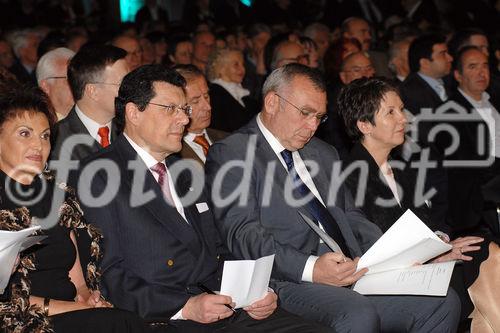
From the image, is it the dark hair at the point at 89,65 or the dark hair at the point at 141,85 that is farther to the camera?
the dark hair at the point at 89,65

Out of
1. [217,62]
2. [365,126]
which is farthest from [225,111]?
[365,126]

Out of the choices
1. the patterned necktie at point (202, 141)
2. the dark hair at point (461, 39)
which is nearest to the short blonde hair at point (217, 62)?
the patterned necktie at point (202, 141)

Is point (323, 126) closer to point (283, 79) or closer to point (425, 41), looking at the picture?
point (425, 41)

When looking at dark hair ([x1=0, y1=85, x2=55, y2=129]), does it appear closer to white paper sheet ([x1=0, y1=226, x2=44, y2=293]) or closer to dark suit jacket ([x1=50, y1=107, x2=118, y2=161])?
white paper sheet ([x1=0, y1=226, x2=44, y2=293])

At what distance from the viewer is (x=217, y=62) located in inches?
284

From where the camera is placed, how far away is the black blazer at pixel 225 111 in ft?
22.1

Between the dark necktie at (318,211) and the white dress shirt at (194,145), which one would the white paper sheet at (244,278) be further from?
the white dress shirt at (194,145)

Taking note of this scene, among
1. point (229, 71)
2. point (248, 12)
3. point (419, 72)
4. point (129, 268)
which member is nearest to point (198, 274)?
point (129, 268)

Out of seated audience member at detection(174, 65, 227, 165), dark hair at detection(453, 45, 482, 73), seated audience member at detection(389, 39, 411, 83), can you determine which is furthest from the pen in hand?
seated audience member at detection(389, 39, 411, 83)

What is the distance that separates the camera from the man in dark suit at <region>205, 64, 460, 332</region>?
381 centimetres

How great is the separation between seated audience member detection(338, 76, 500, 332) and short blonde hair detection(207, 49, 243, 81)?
2647 mm

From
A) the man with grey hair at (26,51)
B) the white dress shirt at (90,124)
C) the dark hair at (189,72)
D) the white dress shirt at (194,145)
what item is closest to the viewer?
the white dress shirt at (90,124)

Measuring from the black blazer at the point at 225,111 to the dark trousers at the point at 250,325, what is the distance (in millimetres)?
3140

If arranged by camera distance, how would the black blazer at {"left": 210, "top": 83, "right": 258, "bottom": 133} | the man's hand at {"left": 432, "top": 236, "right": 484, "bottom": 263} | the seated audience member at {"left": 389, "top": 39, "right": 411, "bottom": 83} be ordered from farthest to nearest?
the seated audience member at {"left": 389, "top": 39, "right": 411, "bottom": 83}, the black blazer at {"left": 210, "top": 83, "right": 258, "bottom": 133}, the man's hand at {"left": 432, "top": 236, "right": 484, "bottom": 263}
